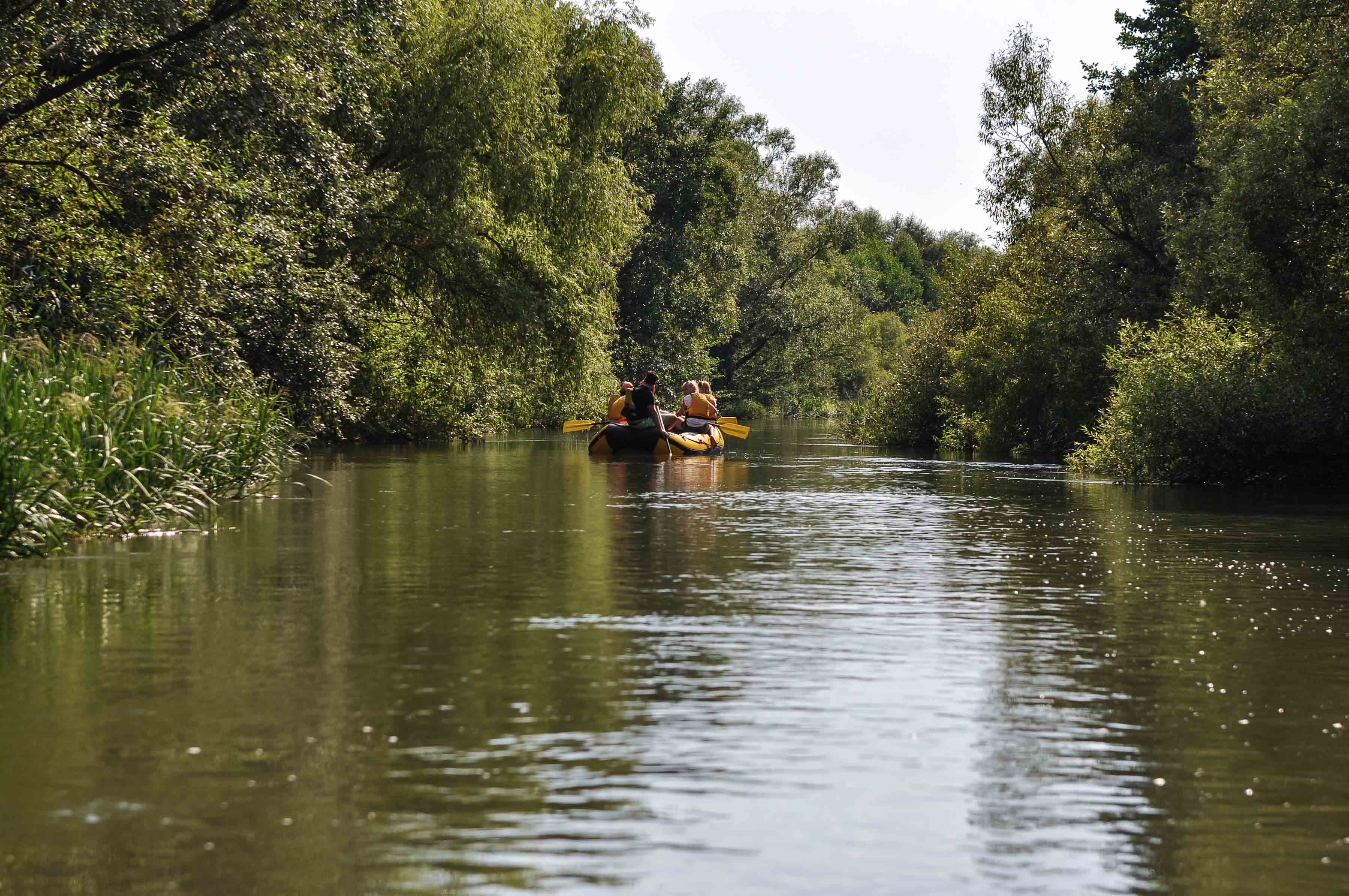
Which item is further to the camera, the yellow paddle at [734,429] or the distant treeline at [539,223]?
the yellow paddle at [734,429]

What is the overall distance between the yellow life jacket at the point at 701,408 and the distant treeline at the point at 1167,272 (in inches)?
277

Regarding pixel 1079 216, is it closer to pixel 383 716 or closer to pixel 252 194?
pixel 252 194

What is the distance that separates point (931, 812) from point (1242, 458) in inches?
898

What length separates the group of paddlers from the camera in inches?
1358

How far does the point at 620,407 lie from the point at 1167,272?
12662 mm

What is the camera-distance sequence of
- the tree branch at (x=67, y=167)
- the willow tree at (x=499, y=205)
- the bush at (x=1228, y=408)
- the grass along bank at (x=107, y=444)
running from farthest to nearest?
1. the willow tree at (x=499, y=205)
2. the bush at (x=1228, y=408)
3. the tree branch at (x=67, y=167)
4. the grass along bank at (x=107, y=444)

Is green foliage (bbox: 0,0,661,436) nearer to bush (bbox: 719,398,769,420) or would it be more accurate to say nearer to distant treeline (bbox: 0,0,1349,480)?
distant treeline (bbox: 0,0,1349,480)

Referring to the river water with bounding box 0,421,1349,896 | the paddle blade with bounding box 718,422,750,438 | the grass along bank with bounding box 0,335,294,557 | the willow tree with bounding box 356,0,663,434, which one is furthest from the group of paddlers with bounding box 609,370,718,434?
the river water with bounding box 0,421,1349,896

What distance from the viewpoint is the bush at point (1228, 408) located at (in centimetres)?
2539

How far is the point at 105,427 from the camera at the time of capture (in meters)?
14.5

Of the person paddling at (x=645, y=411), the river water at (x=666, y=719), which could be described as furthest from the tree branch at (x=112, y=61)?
the person paddling at (x=645, y=411)

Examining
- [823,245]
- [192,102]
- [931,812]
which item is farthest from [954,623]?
[823,245]

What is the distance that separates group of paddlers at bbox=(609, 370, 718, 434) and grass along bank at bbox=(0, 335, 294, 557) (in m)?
14.4

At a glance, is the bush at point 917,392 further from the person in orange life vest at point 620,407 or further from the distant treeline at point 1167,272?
the person in orange life vest at point 620,407
